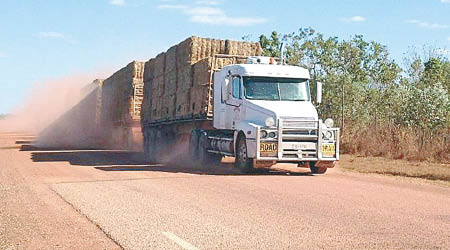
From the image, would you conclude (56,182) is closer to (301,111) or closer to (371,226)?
(301,111)

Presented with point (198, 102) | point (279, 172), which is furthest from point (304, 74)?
point (198, 102)

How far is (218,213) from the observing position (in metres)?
10.2

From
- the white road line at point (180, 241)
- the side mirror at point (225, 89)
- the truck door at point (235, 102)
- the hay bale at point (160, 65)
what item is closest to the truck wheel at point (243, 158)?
the truck door at point (235, 102)

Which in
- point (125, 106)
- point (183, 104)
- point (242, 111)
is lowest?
point (242, 111)

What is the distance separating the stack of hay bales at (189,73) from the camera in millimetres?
22125

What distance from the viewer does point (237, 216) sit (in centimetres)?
990

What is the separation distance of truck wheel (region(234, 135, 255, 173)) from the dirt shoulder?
4099 mm

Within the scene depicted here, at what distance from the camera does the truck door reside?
63.3 ft

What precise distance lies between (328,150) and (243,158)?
87.2 inches

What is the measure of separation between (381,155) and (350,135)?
10.1ft

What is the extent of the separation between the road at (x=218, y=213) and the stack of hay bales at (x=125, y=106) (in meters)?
16.9

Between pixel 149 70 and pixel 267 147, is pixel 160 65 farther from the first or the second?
pixel 267 147

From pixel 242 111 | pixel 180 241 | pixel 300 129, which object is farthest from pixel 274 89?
pixel 180 241

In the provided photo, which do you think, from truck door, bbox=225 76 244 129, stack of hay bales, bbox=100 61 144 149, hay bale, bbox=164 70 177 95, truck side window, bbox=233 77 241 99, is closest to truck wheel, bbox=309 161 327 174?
truck door, bbox=225 76 244 129
